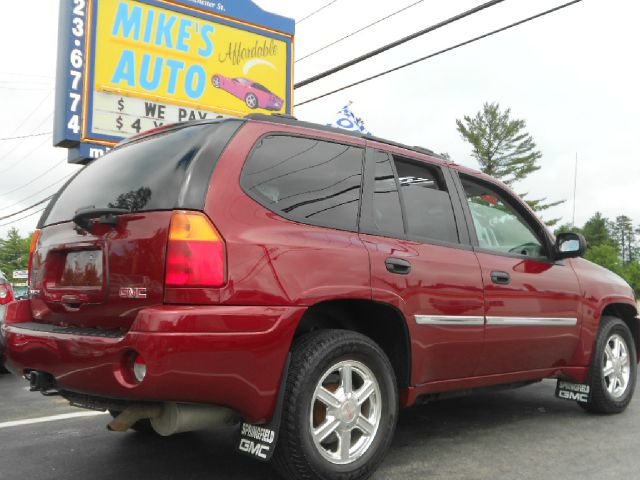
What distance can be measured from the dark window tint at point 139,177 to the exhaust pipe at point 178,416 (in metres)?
0.84

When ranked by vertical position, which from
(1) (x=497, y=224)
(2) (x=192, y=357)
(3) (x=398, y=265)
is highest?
(1) (x=497, y=224)

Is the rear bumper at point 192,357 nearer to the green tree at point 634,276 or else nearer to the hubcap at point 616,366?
the hubcap at point 616,366

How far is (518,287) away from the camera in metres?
3.90

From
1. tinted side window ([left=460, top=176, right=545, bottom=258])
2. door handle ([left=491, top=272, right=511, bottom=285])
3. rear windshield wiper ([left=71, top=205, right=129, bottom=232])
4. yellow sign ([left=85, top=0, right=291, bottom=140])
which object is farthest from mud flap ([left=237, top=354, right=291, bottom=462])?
yellow sign ([left=85, top=0, right=291, bottom=140])

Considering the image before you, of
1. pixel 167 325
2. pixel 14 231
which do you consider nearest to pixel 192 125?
pixel 167 325

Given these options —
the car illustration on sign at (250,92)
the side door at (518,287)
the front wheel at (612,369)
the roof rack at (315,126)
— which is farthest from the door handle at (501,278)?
the car illustration on sign at (250,92)

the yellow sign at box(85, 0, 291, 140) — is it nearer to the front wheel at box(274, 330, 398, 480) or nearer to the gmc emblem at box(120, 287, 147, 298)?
the gmc emblem at box(120, 287, 147, 298)

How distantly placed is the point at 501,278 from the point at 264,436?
1.89 m

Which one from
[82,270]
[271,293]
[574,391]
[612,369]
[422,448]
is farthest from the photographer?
[612,369]

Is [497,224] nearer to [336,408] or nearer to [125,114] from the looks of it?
[336,408]

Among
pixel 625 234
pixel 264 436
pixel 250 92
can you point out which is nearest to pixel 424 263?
pixel 264 436

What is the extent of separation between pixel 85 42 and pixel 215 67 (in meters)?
2.99

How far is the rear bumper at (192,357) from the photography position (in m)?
2.38

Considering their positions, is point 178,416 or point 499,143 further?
point 499,143
